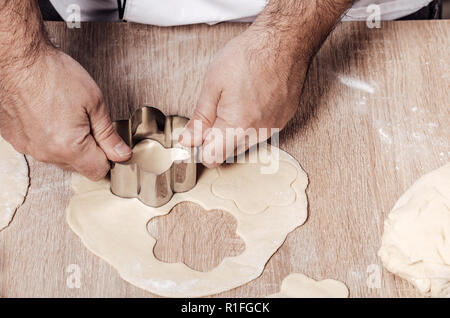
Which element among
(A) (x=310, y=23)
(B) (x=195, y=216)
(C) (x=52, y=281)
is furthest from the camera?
(A) (x=310, y=23)

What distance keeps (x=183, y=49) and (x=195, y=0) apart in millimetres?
96

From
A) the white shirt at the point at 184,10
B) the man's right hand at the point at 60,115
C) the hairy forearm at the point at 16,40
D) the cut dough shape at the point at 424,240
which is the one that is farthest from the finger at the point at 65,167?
the cut dough shape at the point at 424,240

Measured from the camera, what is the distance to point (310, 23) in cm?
107

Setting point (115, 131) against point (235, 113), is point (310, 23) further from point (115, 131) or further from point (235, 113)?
point (115, 131)

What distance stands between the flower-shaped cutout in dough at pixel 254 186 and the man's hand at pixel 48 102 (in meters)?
0.17

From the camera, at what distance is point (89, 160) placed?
94 cm

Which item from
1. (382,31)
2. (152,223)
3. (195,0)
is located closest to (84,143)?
(152,223)

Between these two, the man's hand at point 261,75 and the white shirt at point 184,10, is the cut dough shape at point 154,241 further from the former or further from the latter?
the white shirt at point 184,10

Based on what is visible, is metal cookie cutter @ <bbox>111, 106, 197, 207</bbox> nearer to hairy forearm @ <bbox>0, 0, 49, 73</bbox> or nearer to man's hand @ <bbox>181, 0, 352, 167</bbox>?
man's hand @ <bbox>181, 0, 352, 167</bbox>

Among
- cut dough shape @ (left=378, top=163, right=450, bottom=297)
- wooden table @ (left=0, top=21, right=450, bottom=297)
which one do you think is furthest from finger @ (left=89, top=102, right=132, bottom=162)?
cut dough shape @ (left=378, top=163, right=450, bottom=297)

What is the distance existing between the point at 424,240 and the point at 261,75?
0.36 meters

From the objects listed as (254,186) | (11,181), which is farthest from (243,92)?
(11,181)

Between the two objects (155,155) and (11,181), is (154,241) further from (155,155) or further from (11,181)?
(11,181)

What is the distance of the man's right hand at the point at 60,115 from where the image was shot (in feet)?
3.01
